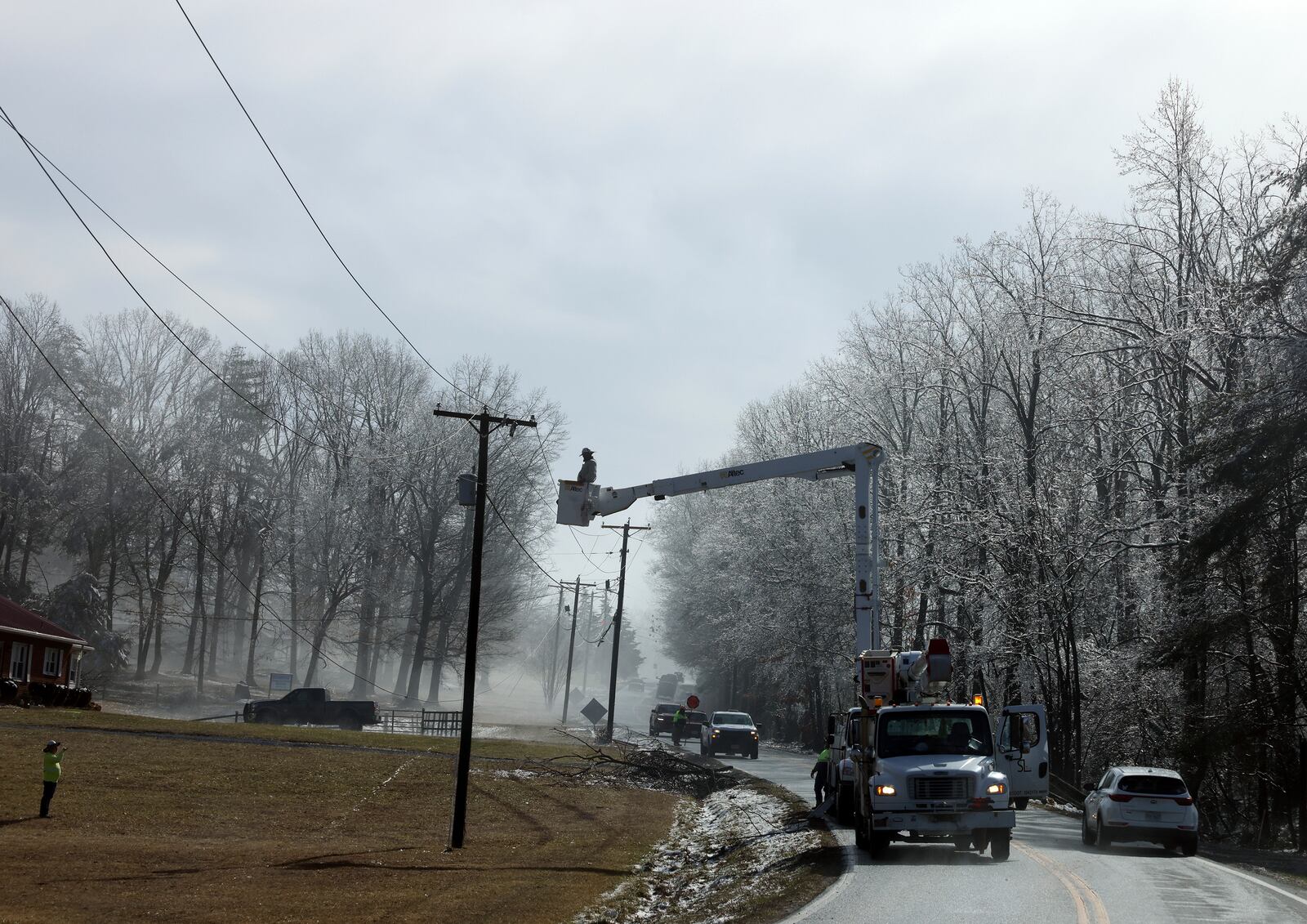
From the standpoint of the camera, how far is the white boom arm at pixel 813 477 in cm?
2194

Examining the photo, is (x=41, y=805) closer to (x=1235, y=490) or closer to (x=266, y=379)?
(x=1235, y=490)

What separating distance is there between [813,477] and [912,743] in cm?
649

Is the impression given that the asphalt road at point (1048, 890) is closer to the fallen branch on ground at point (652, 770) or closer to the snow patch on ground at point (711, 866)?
the snow patch on ground at point (711, 866)

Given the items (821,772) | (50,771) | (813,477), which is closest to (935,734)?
(813,477)

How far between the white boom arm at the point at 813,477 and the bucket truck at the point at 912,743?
31 mm

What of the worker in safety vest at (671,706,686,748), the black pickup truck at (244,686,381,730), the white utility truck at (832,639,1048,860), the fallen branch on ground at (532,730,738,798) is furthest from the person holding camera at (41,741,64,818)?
the worker in safety vest at (671,706,686,748)

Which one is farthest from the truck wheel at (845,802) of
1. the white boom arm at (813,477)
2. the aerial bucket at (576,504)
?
the aerial bucket at (576,504)

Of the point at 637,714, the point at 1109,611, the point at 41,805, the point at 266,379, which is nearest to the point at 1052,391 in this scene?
the point at 1109,611

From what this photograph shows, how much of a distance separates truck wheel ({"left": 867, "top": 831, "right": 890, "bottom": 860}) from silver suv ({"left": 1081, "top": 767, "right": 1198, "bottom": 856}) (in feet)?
17.7

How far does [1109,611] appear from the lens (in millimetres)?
38406

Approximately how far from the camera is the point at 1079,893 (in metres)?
14.7

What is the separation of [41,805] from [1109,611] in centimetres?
3020

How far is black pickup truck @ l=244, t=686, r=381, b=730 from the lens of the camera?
54.9 metres

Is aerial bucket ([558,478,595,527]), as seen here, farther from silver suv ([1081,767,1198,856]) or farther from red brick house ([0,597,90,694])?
red brick house ([0,597,90,694])
